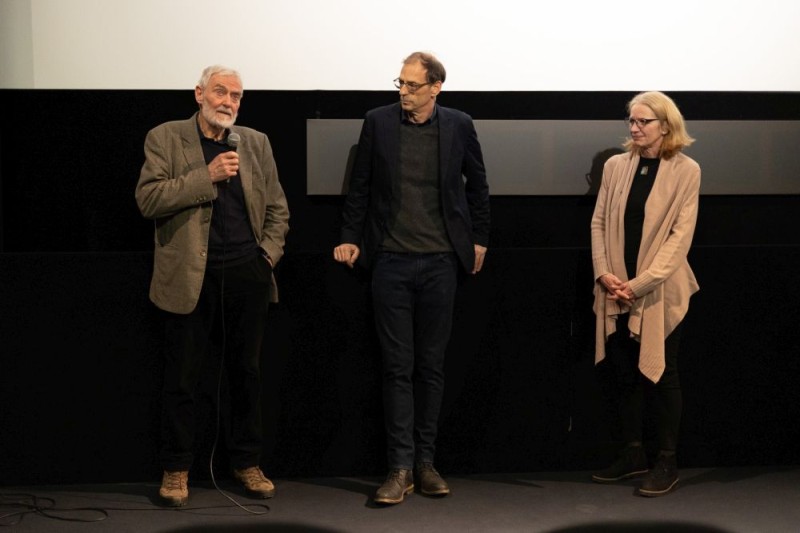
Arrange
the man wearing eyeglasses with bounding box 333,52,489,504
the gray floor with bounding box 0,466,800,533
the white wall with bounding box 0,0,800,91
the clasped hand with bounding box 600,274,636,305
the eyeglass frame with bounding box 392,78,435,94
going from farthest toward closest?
the white wall with bounding box 0,0,800,91, the clasped hand with bounding box 600,274,636,305, the man wearing eyeglasses with bounding box 333,52,489,504, the eyeglass frame with bounding box 392,78,435,94, the gray floor with bounding box 0,466,800,533

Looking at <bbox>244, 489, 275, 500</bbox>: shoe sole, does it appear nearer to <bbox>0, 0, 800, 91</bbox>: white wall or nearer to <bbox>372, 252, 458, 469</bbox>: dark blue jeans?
<bbox>372, 252, 458, 469</bbox>: dark blue jeans

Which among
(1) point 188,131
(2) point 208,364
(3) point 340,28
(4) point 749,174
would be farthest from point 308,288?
(4) point 749,174

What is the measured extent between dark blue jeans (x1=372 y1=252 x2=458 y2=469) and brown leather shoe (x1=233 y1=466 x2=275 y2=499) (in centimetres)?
49

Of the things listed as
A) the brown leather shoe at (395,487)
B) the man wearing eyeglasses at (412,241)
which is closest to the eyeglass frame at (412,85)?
the man wearing eyeglasses at (412,241)

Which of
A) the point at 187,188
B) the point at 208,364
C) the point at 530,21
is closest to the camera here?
the point at 187,188

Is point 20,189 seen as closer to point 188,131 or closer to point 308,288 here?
point 188,131

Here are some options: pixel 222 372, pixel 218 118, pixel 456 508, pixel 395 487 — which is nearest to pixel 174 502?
pixel 222 372

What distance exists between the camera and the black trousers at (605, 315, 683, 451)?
168 inches

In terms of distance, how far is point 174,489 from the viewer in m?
4.07

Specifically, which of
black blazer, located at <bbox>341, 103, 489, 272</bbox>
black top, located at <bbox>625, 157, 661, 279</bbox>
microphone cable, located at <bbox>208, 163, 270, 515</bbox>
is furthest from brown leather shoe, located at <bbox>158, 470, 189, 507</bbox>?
black top, located at <bbox>625, 157, 661, 279</bbox>

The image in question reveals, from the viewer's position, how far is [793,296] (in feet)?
15.1

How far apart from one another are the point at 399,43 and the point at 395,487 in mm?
1842

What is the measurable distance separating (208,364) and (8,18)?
1.63 metres

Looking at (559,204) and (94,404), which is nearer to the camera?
(94,404)
